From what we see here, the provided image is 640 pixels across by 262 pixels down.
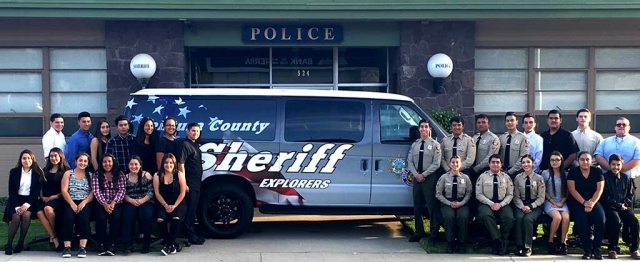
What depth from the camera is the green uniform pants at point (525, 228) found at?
8117 mm

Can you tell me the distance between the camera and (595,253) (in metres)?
8.05

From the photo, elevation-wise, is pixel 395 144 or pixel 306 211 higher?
pixel 395 144

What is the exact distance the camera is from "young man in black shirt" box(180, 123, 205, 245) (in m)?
8.33

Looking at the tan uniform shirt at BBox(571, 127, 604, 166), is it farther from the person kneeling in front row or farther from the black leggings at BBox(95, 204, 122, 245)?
the black leggings at BBox(95, 204, 122, 245)

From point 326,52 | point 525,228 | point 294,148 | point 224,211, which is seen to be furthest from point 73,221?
point 326,52

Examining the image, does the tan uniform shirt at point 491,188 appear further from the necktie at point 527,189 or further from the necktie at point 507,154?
→ the necktie at point 507,154

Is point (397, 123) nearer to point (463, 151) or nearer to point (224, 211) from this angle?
point (463, 151)

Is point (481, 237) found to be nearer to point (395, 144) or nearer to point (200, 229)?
point (395, 144)

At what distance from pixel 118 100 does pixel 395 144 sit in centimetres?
549

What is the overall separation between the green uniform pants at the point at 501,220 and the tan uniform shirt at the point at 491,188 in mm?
86

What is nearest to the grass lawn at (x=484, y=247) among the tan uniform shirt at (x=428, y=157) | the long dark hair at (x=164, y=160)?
the tan uniform shirt at (x=428, y=157)

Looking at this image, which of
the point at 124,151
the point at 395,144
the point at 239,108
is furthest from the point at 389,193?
the point at 124,151

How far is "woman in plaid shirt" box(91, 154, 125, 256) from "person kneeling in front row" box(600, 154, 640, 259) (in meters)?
5.90

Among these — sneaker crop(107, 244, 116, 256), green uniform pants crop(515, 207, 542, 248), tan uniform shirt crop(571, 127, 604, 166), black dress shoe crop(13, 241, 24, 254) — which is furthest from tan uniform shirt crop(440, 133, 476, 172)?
black dress shoe crop(13, 241, 24, 254)
